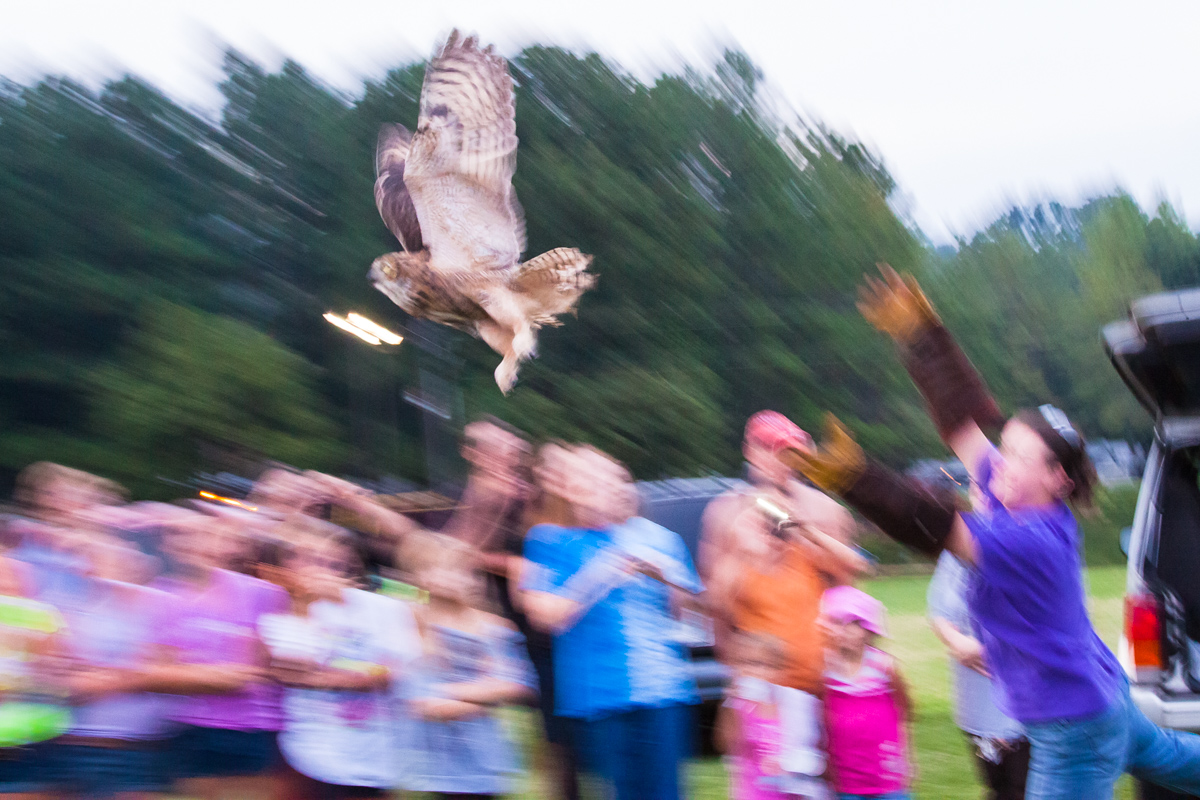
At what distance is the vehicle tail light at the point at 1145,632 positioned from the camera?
142 inches

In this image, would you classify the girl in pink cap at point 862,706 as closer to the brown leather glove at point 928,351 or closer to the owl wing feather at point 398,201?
the brown leather glove at point 928,351

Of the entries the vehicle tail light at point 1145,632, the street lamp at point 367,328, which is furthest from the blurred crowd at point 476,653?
the street lamp at point 367,328

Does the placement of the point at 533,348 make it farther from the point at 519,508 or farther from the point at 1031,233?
the point at 1031,233

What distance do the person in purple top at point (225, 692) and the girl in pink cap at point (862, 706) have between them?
5.64ft

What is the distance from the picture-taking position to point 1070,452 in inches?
102

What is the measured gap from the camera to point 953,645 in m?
3.58

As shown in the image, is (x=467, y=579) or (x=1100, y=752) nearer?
(x=1100, y=752)

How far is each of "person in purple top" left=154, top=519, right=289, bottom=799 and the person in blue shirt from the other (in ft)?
2.92

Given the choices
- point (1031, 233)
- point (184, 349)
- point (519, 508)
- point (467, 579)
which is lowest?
point (467, 579)

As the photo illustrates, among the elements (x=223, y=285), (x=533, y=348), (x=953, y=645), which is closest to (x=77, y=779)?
(x=533, y=348)

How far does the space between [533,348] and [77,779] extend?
2.26 meters

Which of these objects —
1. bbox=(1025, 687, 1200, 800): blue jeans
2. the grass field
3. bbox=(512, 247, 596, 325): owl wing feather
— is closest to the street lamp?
bbox=(512, 247, 596, 325): owl wing feather

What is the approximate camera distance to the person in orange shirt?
3.29 meters

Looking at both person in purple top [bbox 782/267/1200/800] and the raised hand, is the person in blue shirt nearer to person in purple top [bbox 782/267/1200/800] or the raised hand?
person in purple top [bbox 782/267/1200/800]
